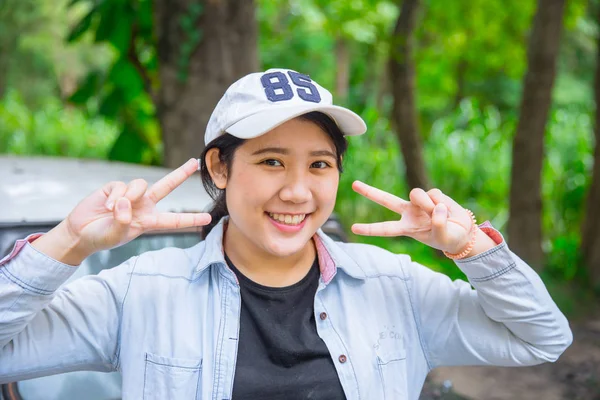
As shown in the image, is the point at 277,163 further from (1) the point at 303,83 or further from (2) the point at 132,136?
(2) the point at 132,136

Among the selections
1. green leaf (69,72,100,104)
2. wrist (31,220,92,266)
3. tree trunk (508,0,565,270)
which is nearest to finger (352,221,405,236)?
wrist (31,220,92,266)

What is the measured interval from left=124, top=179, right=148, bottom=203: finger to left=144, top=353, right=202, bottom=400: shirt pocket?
1.28 ft

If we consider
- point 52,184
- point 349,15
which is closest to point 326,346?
point 52,184

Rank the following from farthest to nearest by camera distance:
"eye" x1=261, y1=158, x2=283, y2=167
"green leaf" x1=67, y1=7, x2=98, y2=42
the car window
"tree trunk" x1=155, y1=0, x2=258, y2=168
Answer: "green leaf" x1=67, y1=7, x2=98, y2=42 < "tree trunk" x1=155, y1=0, x2=258, y2=168 < the car window < "eye" x1=261, y1=158, x2=283, y2=167

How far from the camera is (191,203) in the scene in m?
3.05

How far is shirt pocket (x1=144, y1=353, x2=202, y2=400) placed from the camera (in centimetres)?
169

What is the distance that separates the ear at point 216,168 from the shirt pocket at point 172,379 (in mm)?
491

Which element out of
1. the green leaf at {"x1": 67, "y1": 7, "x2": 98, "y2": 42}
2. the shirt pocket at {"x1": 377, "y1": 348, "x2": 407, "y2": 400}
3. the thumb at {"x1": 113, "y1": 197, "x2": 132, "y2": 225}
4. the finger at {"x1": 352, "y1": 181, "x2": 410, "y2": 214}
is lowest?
the shirt pocket at {"x1": 377, "y1": 348, "x2": 407, "y2": 400}

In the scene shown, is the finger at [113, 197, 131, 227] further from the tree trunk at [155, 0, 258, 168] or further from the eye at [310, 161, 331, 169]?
the tree trunk at [155, 0, 258, 168]

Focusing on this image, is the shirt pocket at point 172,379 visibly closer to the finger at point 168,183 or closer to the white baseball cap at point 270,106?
the finger at point 168,183

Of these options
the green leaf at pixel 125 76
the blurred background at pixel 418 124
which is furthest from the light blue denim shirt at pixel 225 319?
the green leaf at pixel 125 76

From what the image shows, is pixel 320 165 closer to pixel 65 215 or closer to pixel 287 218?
pixel 287 218

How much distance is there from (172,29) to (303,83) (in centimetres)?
342

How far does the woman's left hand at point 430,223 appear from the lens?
173 centimetres
